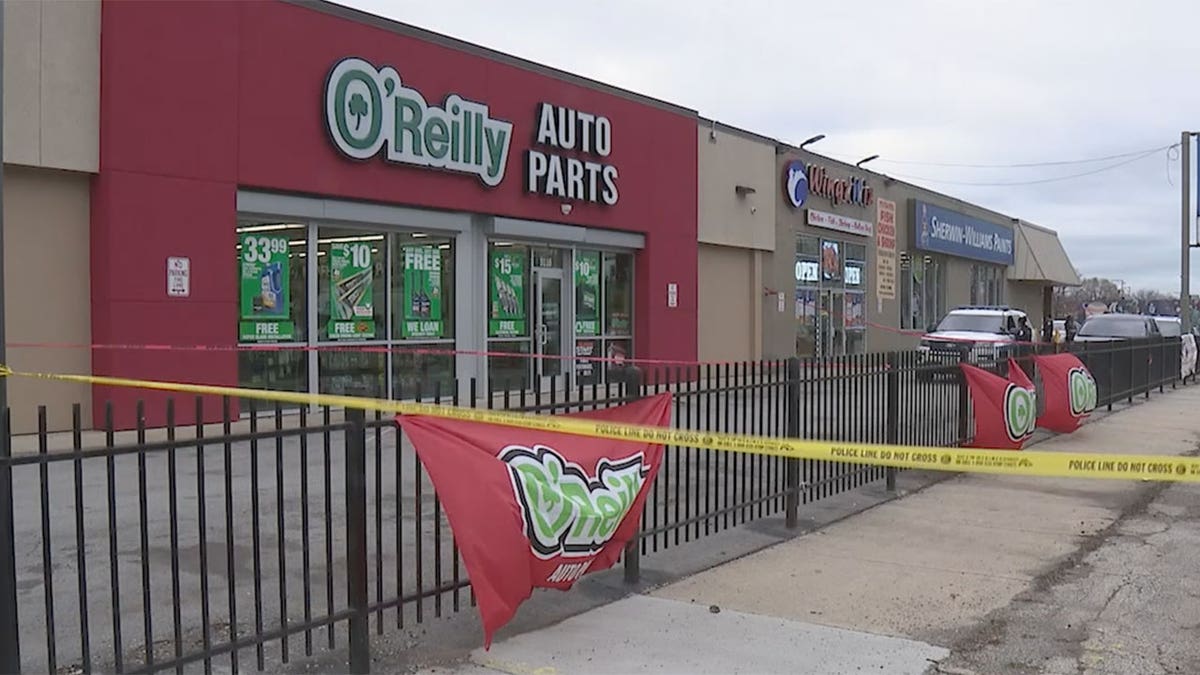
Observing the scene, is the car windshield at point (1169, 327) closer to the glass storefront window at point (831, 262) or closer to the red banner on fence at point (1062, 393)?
the glass storefront window at point (831, 262)

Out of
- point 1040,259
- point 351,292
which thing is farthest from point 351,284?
point 1040,259

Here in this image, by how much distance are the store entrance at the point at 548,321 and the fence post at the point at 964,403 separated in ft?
28.9

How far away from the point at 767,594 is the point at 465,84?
1194 centimetres

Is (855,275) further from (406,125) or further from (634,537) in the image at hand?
(634,537)

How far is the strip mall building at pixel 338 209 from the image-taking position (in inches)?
474

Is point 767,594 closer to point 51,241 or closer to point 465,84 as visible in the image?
point 51,241

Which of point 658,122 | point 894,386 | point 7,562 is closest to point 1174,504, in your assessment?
point 894,386

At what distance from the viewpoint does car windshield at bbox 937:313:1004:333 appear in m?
24.3

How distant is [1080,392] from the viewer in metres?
13.3

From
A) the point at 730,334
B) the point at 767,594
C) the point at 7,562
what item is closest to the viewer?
the point at 7,562

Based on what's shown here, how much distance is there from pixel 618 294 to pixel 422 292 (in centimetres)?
538

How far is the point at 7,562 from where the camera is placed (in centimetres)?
392

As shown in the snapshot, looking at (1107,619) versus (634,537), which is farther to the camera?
(634,537)

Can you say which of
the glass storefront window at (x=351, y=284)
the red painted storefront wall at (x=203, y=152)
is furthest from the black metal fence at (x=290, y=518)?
the glass storefront window at (x=351, y=284)
